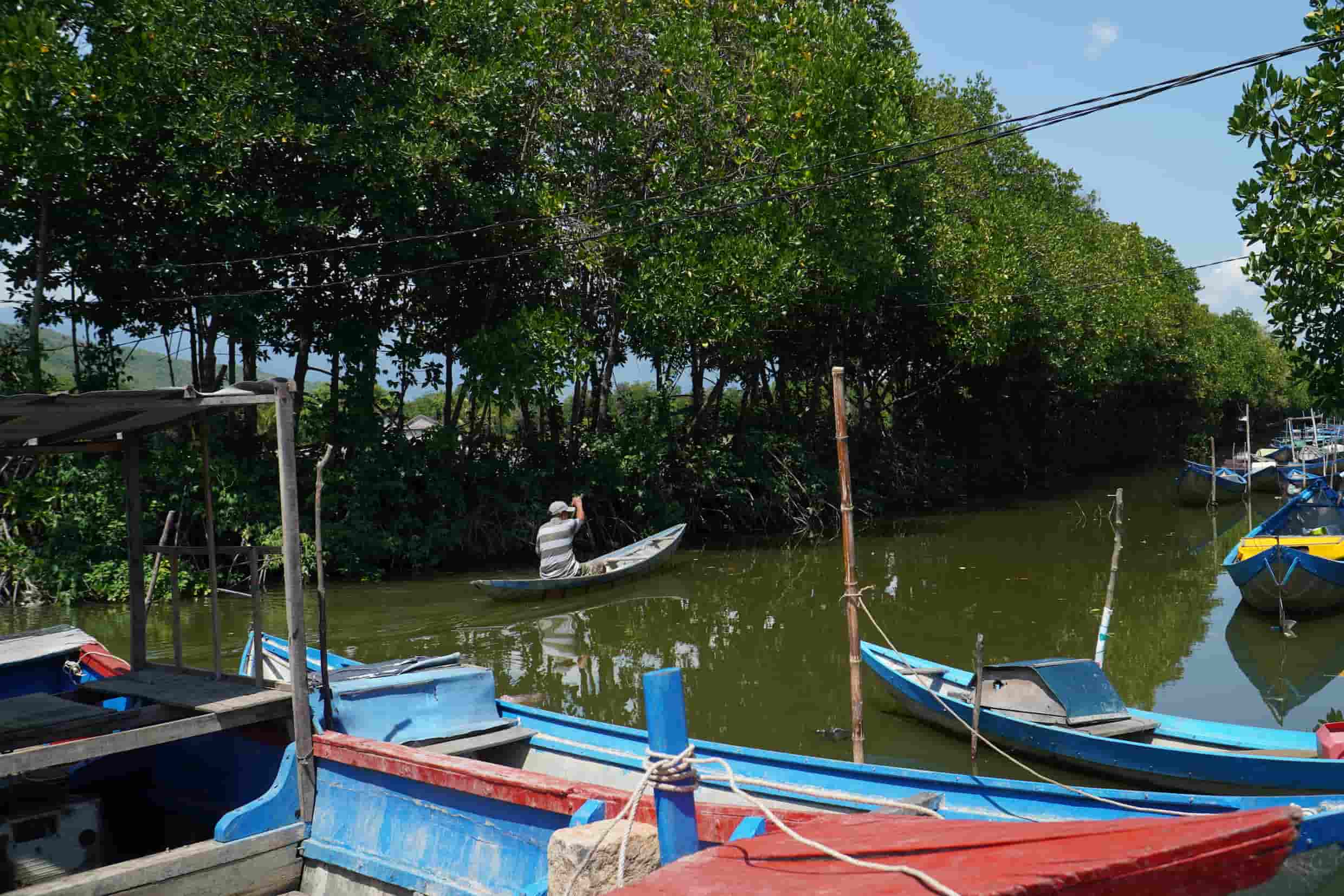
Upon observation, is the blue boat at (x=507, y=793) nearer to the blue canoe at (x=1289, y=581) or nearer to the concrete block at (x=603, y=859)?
the concrete block at (x=603, y=859)

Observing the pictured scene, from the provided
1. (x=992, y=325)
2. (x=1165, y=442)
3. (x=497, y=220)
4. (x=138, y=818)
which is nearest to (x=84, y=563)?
(x=497, y=220)

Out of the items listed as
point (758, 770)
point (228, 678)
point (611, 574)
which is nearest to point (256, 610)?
point (228, 678)

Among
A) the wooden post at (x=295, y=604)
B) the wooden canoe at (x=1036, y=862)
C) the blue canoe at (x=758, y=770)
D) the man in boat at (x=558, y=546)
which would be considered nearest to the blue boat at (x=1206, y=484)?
the man in boat at (x=558, y=546)

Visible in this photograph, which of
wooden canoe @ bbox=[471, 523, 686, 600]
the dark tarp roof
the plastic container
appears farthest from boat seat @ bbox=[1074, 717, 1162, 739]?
wooden canoe @ bbox=[471, 523, 686, 600]

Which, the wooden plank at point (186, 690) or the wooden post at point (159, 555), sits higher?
the wooden post at point (159, 555)

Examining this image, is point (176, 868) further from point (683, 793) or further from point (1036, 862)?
point (1036, 862)

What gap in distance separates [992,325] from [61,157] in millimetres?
18833

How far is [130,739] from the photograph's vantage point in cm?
512

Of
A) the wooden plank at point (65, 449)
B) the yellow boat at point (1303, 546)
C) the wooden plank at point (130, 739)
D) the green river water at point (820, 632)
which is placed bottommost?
the green river water at point (820, 632)

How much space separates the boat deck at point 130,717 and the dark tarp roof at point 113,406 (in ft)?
5.17

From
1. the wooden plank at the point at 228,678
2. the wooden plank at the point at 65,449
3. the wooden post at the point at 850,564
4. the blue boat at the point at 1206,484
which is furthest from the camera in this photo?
the blue boat at the point at 1206,484

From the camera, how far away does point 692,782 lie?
3.02m

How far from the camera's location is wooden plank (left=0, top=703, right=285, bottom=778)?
4844 mm

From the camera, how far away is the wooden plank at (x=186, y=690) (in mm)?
5617
